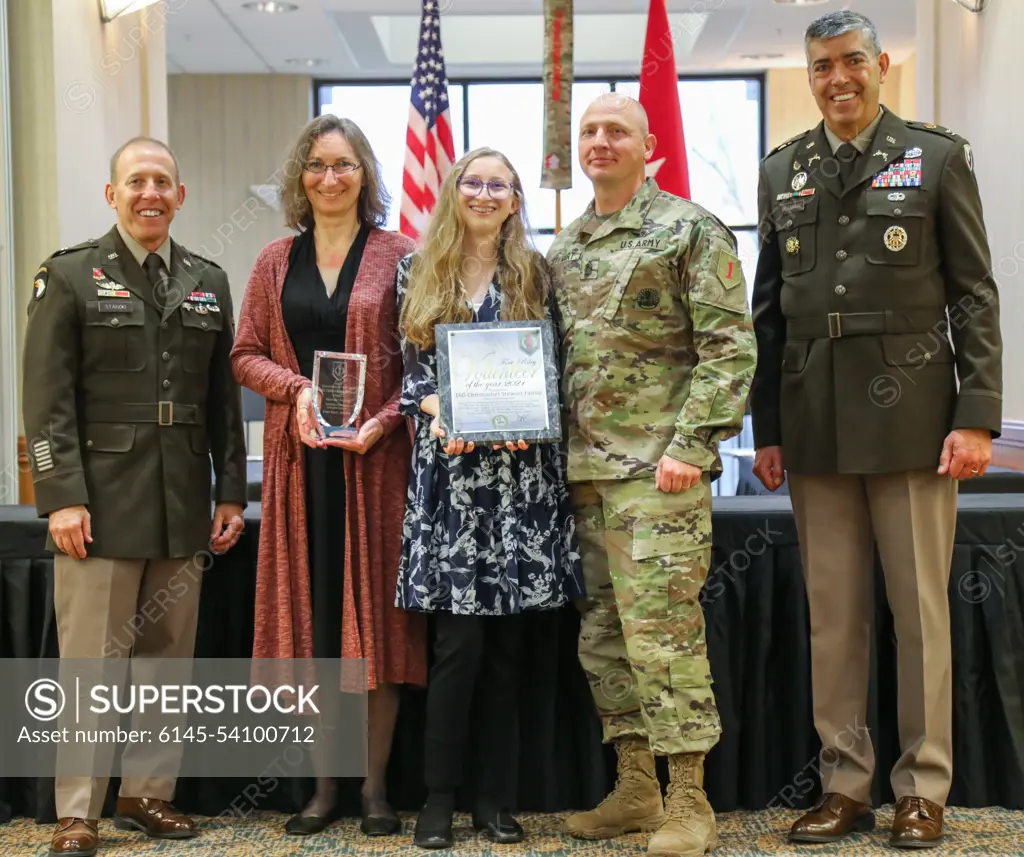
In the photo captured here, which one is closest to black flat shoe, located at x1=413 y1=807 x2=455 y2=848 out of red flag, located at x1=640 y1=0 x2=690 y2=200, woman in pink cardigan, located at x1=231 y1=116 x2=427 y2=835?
woman in pink cardigan, located at x1=231 y1=116 x2=427 y2=835

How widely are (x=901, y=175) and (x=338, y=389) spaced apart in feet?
4.49

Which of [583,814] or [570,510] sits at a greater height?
[570,510]

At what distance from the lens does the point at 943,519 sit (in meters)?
2.54

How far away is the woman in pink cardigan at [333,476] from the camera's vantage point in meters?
2.67

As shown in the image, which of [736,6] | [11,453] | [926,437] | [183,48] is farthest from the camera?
[183,48]

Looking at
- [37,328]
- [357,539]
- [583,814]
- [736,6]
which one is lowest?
[583,814]

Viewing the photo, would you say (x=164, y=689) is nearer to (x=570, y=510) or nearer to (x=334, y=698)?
(x=334, y=698)

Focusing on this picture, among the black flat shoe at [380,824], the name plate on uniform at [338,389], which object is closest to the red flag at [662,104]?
the name plate on uniform at [338,389]

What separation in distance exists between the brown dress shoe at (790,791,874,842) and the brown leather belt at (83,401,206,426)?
175 cm

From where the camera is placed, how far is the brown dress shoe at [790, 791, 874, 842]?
259cm

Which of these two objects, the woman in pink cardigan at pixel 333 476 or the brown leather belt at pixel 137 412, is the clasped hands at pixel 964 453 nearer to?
the woman in pink cardigan at pixel 333 476

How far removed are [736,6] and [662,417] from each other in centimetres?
729

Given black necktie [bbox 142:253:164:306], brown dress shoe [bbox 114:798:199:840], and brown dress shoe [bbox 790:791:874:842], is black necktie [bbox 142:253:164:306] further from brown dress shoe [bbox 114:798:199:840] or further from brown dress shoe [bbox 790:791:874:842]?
brown dress shoe [bbox 790:791:874:842]

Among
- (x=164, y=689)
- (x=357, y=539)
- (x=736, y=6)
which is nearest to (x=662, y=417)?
(x=357, y=539)
